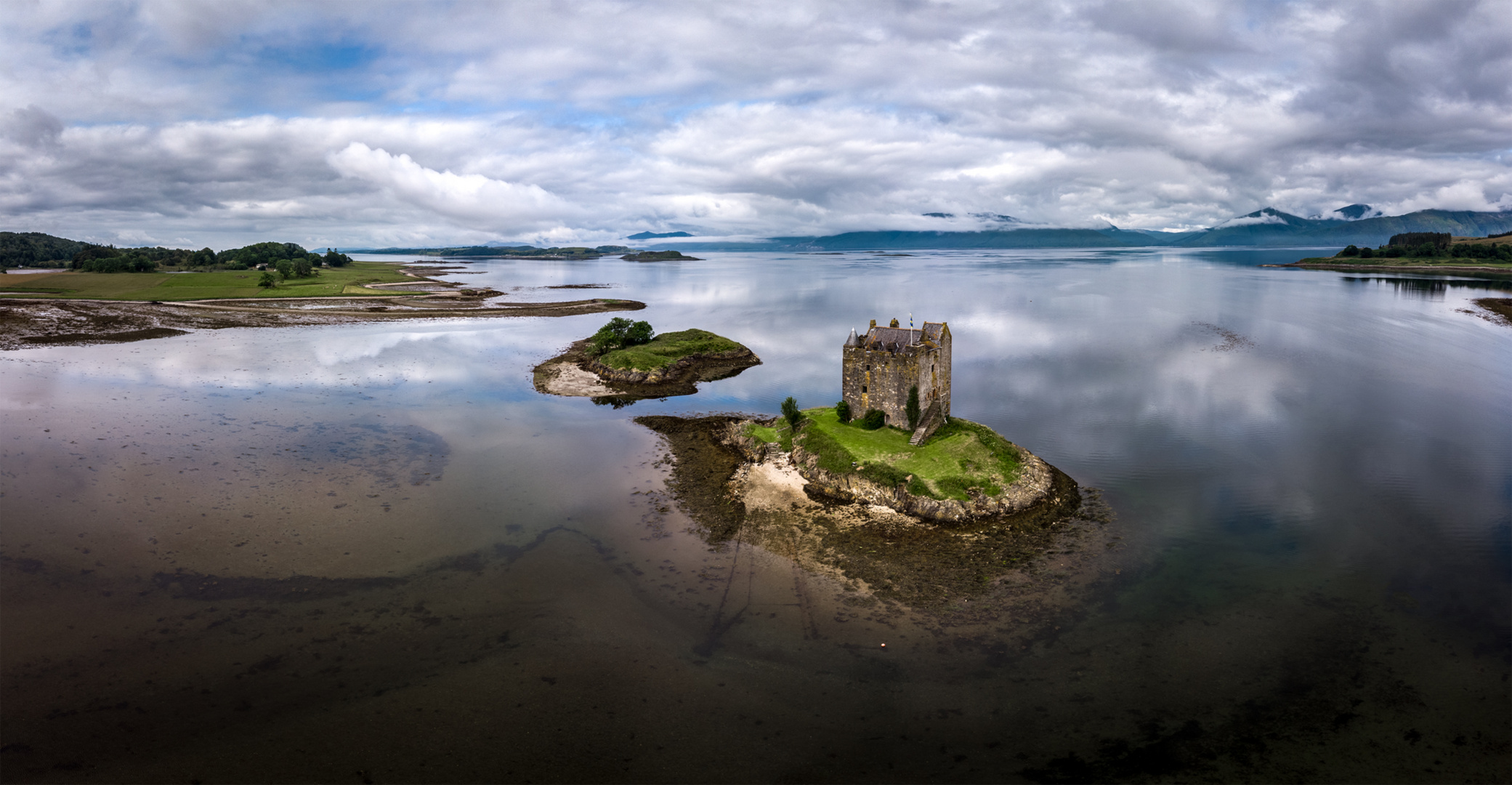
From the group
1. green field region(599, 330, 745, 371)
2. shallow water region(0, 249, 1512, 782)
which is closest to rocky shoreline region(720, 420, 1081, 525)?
shallow water region(0, 249, 1512, 782)

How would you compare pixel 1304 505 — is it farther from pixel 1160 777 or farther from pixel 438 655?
pixel 438 655

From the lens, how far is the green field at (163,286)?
10900 cm

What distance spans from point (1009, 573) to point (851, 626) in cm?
722

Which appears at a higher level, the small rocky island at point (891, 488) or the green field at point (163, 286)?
the green field at point (163, 286)

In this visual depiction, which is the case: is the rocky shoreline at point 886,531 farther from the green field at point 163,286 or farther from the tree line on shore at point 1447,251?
the tree line on shore at point 1447,251

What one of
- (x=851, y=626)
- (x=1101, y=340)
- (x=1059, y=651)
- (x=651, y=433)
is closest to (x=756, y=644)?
(x=851, y=626)

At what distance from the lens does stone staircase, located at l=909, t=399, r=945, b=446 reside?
35.7 metres

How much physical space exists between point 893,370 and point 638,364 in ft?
95.4

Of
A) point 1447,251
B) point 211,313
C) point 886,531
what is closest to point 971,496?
point 886,531

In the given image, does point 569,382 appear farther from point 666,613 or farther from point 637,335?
point 666,613

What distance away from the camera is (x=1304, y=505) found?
105 ft

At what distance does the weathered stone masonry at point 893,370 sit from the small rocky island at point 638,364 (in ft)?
67.4

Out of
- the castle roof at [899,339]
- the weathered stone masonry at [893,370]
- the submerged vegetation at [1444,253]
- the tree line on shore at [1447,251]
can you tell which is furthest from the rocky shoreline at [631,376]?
the tree line on shore at [1447,251]

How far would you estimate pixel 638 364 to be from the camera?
6034 cm
